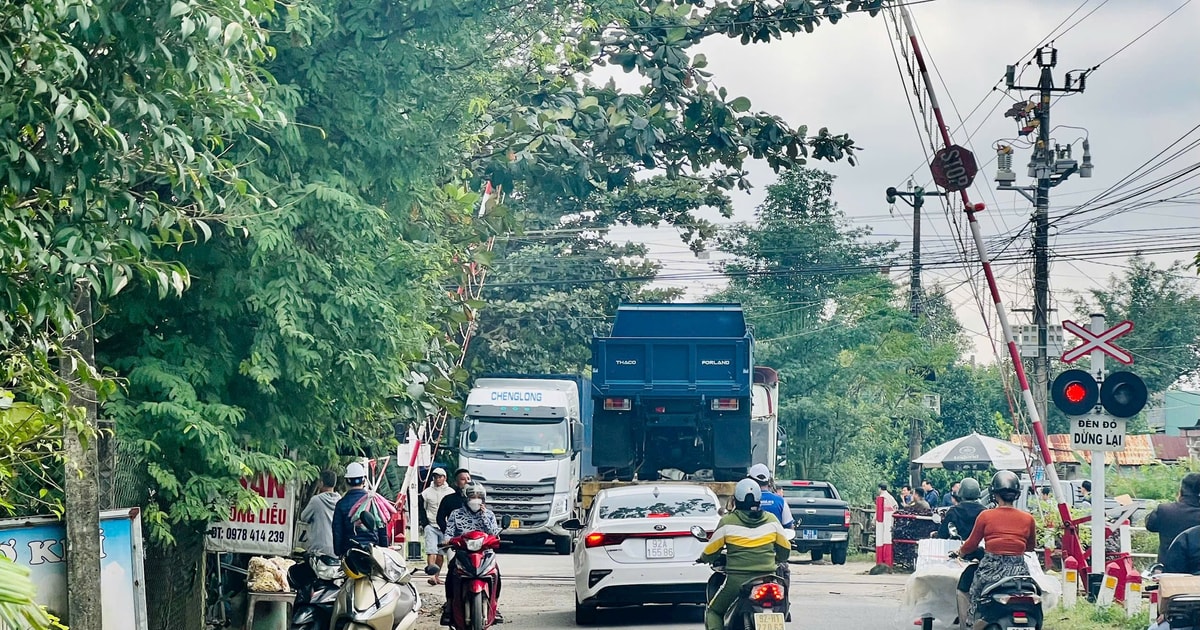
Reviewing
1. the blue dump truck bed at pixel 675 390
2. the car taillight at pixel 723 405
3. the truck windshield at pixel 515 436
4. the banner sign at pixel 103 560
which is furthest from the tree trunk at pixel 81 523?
the truck windshield at pixel 515 436

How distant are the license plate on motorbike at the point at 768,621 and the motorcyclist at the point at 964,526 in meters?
1.93

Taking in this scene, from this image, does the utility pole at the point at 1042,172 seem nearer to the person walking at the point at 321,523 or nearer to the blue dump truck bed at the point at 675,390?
the blue dump truck bed at the point at 675,390

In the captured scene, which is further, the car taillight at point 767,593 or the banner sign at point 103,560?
the car taillight at point 767,593

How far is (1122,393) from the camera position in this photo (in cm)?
1376

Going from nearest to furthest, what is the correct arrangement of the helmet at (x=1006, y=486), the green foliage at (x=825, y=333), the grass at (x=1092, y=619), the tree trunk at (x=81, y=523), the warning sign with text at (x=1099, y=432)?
the tree trunk at (x=81, y=523) → the helmet at (x=1006, y=486) → the grass at (x=1092, y=619) → the warning sign with text at (x=1099, y=432) → the green foliage at (x=825, y=333)

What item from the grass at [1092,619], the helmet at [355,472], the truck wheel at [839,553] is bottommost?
the truck wheel at [839,553]

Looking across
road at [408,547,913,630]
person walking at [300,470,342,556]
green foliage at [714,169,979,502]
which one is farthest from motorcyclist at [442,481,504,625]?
green foliage at [714,169,979,502]

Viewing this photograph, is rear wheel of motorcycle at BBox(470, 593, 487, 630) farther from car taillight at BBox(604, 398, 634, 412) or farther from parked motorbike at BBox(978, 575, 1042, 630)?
car taillight at BBox(604, 398, 634, 412)

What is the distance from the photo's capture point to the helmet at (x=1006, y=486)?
11523mm

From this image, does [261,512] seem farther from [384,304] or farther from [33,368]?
[33,368]

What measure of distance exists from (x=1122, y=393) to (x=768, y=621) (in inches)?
195

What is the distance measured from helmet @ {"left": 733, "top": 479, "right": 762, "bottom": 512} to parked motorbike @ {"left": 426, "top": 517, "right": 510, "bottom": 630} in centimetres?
304

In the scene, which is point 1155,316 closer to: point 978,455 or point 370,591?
point 978,455

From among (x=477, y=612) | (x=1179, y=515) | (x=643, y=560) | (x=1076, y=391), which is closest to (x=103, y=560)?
(x=477, y=612)
